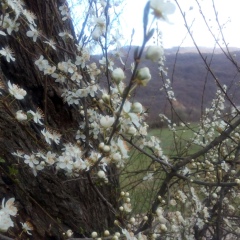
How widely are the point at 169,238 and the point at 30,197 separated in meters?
1.01

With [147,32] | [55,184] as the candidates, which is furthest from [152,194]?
[147,32]

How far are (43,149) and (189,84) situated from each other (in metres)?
4.60

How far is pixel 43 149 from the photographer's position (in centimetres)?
181

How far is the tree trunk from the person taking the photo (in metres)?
1.75

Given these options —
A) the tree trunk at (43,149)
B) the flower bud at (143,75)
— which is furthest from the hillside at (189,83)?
the flower bud at (143,75)

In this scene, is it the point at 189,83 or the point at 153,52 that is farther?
the point at 189,83

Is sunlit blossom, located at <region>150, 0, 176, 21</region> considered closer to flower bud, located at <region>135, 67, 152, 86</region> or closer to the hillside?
flower bud, located at <region>135, 67, 152, 86</region>

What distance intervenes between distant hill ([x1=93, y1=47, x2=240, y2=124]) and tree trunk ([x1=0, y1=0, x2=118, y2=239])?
1649mm

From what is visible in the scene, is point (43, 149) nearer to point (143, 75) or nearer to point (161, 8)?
point (143, 75)

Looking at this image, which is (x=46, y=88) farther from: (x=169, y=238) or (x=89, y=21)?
(x=169, y=238)

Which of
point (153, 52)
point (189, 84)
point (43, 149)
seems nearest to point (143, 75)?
point (153, 52)

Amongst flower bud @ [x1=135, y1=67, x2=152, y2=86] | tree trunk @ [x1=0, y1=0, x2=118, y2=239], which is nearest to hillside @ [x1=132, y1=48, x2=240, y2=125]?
tree trunk @ [x1=0, y1=0, x2=118, y2=239]

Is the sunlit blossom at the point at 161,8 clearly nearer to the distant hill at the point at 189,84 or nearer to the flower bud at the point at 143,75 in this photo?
the flower bud at the point at 143,75

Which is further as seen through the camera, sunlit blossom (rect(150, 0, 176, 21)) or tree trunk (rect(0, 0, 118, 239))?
tree trunk (rect(0, 0, 118, 239))
